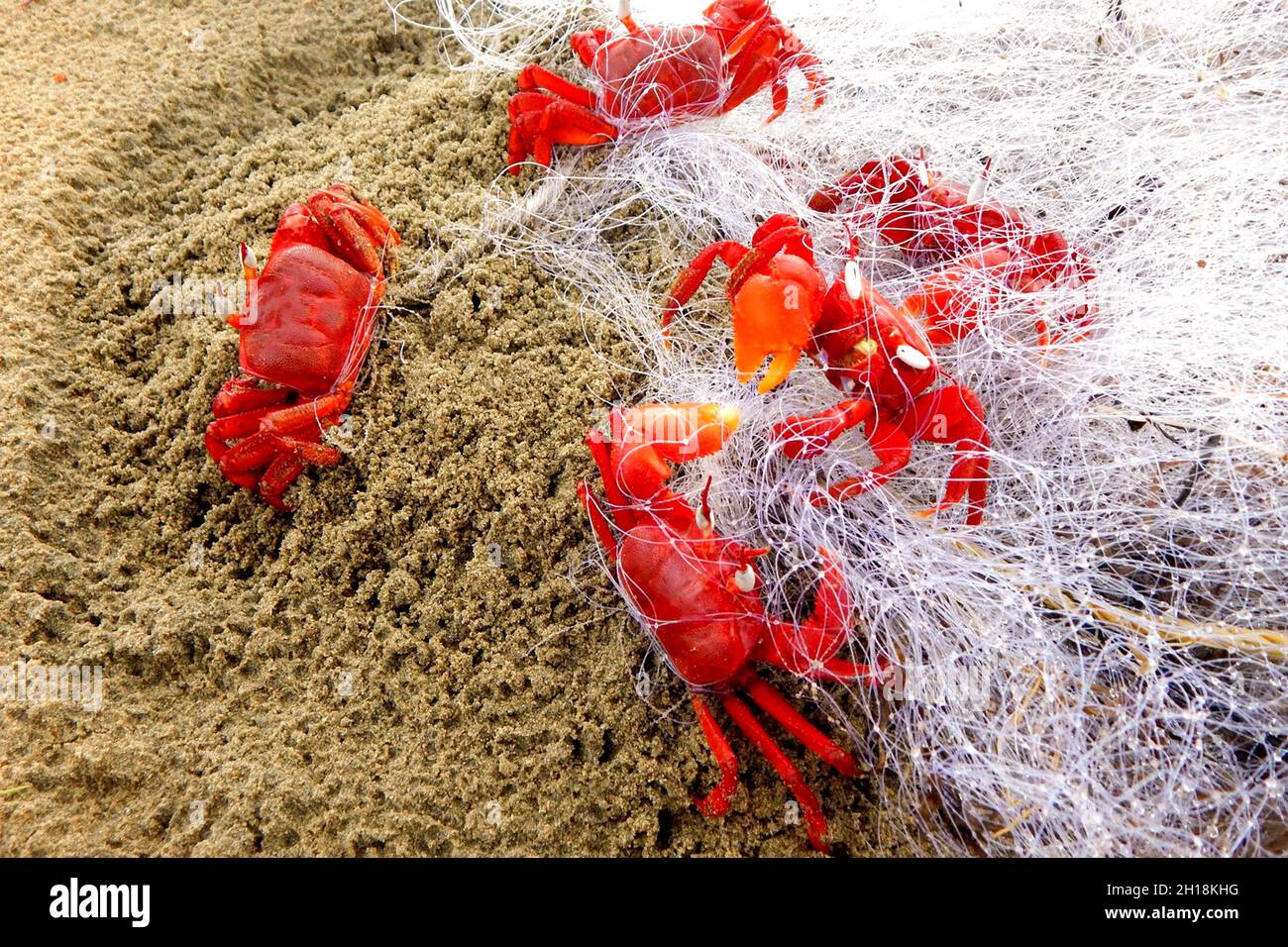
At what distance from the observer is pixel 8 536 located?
191 centimetres

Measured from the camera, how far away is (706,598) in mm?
1646

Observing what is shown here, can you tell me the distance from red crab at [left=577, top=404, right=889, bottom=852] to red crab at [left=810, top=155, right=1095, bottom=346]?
679 millimetres

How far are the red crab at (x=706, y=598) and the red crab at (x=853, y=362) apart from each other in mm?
181

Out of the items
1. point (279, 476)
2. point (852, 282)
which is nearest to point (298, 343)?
point (279, 476)

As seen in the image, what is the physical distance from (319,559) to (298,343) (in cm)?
55

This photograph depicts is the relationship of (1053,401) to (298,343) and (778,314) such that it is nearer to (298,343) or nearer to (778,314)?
(778,314)

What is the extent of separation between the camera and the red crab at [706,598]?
161cm

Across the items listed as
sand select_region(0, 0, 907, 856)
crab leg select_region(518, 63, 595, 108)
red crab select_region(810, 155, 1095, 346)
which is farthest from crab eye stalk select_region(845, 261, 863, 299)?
crab leg select_region(518, 63, 595, 108)

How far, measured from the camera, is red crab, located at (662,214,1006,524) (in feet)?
5.41

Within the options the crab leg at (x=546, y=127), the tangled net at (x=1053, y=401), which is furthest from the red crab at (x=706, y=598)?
the crab leg at (x=546, y=127)

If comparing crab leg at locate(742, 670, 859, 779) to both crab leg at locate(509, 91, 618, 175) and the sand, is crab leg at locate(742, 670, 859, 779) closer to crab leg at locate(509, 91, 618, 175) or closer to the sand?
the sand

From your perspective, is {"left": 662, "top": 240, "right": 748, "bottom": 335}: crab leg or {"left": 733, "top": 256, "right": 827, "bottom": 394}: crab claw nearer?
{"left": 733, "top": 256, "right": 827, "bottom": 394}: crab claw

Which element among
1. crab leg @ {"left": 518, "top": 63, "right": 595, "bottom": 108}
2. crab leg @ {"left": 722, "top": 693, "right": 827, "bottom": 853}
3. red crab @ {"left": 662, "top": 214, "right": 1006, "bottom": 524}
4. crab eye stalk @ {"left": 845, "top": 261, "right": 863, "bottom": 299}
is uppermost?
crab leg @ {"left": 518, "top": 63, "right": 595, "bottom": 108}
